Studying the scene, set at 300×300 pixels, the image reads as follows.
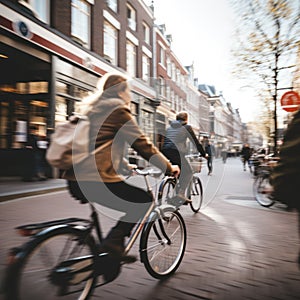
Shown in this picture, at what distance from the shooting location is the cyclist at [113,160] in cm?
208

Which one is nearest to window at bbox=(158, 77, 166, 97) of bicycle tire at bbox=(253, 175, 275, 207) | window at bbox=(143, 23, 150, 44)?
window at bbox=(143, 23, 150, 44)

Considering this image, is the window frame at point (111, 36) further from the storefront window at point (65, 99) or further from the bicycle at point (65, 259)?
the bicycle at point (65, 259)

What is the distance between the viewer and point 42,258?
1883 millimetres

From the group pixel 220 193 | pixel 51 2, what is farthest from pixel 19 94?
pixel 220 193

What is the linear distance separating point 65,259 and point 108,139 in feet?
2.88

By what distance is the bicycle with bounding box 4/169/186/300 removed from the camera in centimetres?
175

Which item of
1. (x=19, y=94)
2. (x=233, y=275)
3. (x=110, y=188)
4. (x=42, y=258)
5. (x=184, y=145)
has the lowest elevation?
(x=233, y=275)

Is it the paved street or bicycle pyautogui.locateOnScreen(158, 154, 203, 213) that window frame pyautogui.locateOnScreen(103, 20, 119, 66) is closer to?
the paved street

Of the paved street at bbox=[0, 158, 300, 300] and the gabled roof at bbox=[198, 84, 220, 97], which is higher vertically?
the gabled roof at bbox=[198, 84, 220, 97]

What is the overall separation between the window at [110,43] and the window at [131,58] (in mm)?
1626

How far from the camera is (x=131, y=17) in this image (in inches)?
680

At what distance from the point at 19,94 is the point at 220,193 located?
769 cm

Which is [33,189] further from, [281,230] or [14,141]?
[281,230]

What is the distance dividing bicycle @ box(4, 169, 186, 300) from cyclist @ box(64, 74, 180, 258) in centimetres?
12
